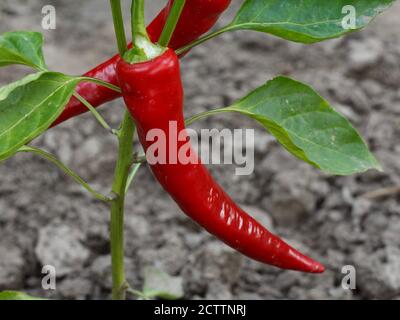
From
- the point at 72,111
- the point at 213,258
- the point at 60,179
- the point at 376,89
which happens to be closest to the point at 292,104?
the point at 72,111

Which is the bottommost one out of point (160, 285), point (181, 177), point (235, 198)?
point (160, 285)

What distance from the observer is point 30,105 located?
1137 mm

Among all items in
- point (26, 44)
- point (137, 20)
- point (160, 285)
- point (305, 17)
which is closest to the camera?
point (137, 20)

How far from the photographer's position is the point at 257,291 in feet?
6.03

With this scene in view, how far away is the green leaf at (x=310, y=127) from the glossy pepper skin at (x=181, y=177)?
166 millimetres

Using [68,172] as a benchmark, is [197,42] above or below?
above

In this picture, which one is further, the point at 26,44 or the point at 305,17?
the point at 26,44

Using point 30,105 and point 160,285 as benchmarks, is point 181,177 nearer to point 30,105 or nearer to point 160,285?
point 30,105

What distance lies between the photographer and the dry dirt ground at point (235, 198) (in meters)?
1.83

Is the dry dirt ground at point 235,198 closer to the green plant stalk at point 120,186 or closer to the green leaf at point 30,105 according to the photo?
the green plant stalk at point 120,186

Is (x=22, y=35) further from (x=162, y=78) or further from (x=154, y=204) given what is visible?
(x=154, y=204)

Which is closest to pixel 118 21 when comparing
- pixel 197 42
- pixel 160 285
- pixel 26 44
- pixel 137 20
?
pixel 137 20

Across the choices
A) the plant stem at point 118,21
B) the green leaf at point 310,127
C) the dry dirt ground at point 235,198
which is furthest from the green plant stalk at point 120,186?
the dry dirt ground at point 235,198

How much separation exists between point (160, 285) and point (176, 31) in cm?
73
